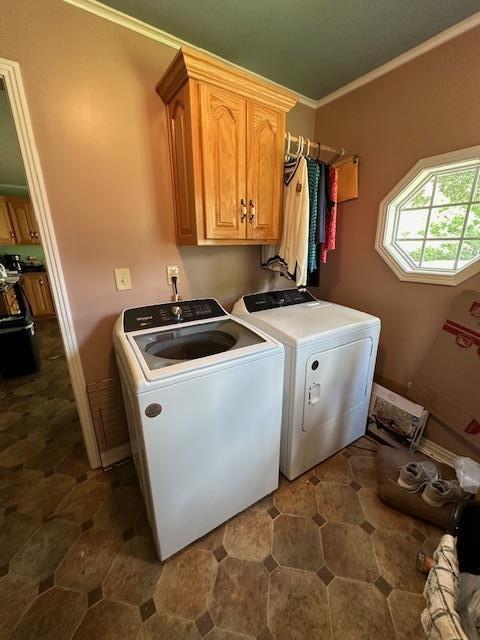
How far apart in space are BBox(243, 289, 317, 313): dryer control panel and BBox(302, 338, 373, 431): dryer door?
551 millimetres

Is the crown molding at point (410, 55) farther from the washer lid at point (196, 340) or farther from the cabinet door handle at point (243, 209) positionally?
the washer lid at point (196, 340)

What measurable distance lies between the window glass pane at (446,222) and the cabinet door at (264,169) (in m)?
1.03

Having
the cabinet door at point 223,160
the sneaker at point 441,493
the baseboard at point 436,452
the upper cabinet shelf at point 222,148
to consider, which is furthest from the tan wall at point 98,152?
the baseboard at point 436,452

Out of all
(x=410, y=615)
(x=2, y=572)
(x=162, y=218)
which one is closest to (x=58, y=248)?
(x=162, y=218)

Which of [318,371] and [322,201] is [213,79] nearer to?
[322,201]

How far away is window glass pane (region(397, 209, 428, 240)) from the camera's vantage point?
178 cm

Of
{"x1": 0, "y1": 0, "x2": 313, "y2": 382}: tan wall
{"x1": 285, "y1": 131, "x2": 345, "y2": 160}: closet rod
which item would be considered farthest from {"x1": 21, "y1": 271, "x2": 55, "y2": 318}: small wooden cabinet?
{"x1": 285, "y1": 131, "x2": 345, "y2": 160}: closet rod

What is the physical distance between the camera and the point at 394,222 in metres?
1.88

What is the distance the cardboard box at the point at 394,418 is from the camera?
177cm

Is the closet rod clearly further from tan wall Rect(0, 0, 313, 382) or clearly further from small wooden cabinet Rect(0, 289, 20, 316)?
small wooden cabinet Rect(0, 289, 20, 316)

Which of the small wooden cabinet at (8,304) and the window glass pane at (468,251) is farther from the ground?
the window glass pane at (468,251)

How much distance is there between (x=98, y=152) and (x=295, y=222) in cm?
118

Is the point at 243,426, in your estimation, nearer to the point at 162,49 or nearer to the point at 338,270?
the point at 338,270

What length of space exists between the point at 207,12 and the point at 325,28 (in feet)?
2.04
